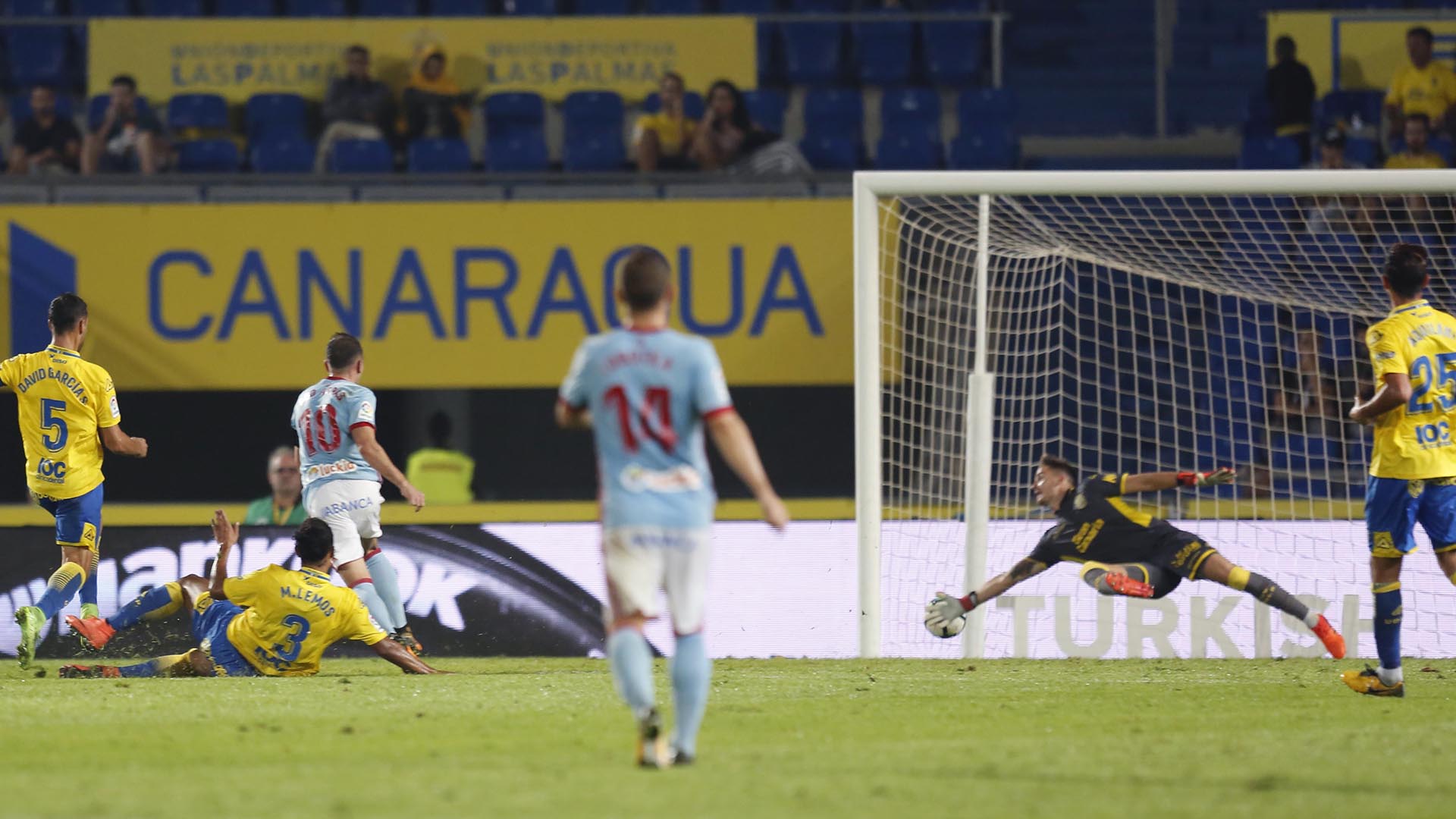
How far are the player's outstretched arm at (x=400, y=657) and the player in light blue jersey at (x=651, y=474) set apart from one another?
3.55 meters

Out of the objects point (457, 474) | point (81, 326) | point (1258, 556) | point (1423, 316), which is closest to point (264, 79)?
point (457, 474)

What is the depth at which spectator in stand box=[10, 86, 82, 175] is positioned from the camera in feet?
47.7

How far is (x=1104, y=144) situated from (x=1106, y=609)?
22.4 ft

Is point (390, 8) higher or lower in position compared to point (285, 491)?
higher

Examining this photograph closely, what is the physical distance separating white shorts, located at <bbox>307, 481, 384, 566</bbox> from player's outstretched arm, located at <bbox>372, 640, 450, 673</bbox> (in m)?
0.78

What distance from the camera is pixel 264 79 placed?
613 inches

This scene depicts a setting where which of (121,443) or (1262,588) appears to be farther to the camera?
(1262,588)

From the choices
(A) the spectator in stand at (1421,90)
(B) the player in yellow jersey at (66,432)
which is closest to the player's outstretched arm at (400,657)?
(B) the player in yellow jersey at (66,432)

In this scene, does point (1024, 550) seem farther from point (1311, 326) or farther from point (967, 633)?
point (1311, 326)

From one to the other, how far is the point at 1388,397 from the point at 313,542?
5013 millimetres

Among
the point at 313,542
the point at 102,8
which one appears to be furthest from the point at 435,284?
the point at 102,8

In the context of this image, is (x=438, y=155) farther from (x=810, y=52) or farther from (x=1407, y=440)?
(x=1407, y=440)

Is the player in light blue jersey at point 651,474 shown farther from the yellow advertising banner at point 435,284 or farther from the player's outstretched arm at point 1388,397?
the yellow advertising banner at point 435,284

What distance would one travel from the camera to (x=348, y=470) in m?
9.53
